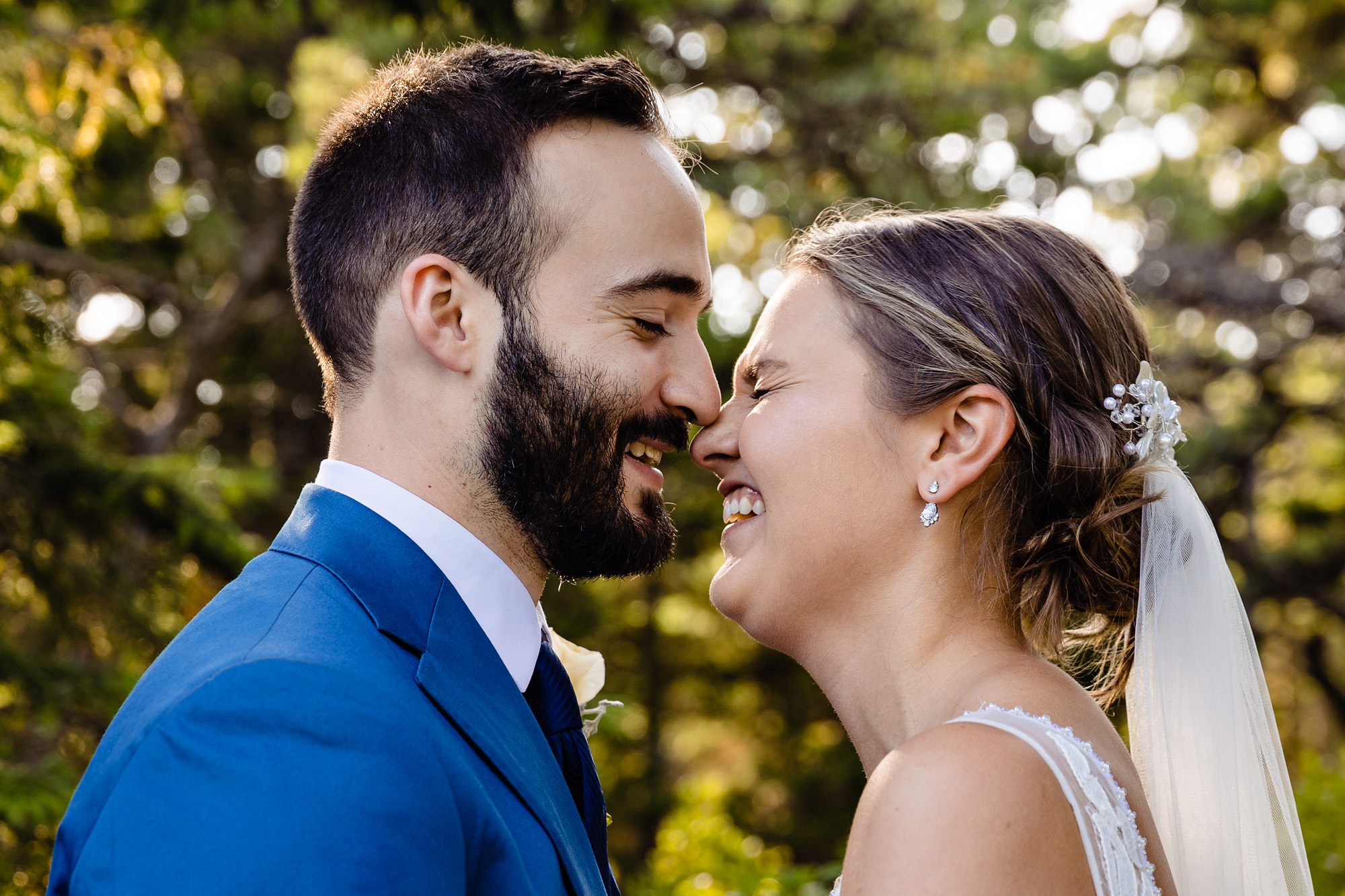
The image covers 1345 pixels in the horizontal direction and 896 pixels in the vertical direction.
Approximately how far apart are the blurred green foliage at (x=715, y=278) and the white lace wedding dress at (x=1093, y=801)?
4.79ft

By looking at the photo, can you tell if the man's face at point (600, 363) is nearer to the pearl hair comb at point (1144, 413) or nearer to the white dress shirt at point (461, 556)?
the white dress shirt at point (461, 556)

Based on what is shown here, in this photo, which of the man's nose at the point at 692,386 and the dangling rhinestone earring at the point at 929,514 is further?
the man's nose at the point at 692,386

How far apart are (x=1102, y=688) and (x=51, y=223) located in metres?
4.88

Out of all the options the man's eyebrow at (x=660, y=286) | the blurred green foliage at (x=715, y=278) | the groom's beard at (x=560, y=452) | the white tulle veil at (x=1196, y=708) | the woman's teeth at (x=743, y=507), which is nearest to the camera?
the groom's beard at (x=560, y=452)

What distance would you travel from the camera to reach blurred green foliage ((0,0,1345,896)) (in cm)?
478

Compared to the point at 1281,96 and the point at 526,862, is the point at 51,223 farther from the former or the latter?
the point at 1281,96

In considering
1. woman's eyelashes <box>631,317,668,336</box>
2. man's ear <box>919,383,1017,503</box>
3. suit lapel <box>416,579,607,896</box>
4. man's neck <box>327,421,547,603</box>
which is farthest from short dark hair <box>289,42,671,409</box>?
man's ear <box>919,383,1017,503</box>

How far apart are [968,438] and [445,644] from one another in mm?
1274

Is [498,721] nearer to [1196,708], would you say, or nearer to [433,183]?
[433,183]

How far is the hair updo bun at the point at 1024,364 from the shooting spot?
8.16 ft

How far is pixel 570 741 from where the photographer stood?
231 cm

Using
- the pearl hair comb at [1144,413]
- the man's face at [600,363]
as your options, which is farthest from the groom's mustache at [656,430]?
the pearl hair comb at [1144,413]

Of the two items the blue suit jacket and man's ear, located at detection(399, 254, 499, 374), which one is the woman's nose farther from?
the blue suit jacket

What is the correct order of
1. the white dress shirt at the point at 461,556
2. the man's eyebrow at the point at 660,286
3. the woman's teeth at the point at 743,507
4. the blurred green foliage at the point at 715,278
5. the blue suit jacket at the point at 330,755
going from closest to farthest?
1. the blue suit jacket at the point at 330,755
2. the white dress shirt at the point at 461,556
3. the man's eyebrow at the point at 660,286
4. the woman's teeth at the point at 743,507
5. the blurred green foliage at the point at 715,278
